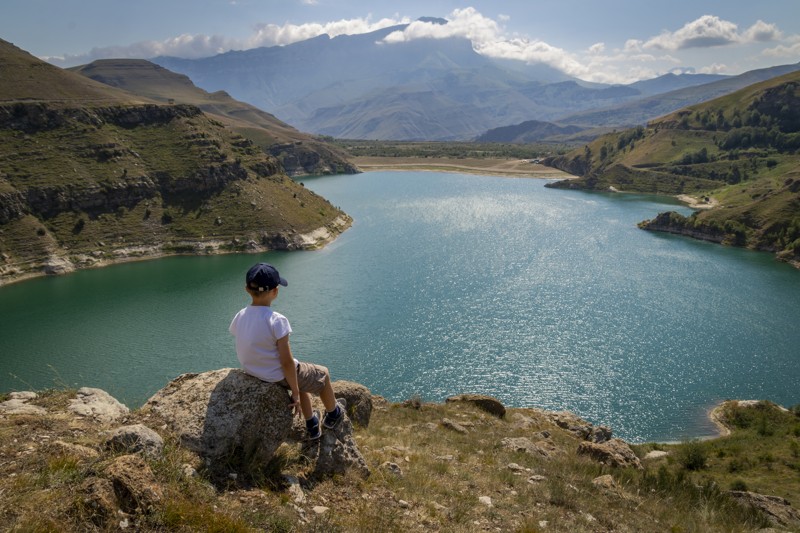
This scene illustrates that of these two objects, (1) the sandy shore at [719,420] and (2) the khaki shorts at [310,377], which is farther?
(1) the sandy shore at [719,420]

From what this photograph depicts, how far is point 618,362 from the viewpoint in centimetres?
4525

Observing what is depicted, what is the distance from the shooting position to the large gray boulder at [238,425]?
25.6ft

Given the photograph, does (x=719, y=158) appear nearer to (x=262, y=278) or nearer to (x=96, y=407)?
(x=262, y=278)

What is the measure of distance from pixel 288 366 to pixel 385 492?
3305 millimetres

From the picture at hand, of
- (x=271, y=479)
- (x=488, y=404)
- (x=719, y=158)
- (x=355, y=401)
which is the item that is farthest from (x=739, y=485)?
(x=719, y=158)

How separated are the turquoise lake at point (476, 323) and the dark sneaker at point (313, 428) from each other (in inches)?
719

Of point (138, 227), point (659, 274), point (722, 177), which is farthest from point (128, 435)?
point (722, 177)

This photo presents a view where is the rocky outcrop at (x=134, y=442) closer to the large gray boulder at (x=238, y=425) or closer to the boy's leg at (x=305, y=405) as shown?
the large gray boulder at (x=238, y=425)

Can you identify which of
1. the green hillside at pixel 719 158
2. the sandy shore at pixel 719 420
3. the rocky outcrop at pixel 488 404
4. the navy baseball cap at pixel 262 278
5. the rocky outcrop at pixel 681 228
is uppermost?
the green hillside at pixel 719 158

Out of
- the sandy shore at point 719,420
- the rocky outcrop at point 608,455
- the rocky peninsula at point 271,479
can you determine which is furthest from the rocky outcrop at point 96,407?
the sandy shore at point 719,420

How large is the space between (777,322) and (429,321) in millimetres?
40807

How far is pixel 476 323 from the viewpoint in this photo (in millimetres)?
52969

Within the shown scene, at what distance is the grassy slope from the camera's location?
19.7 ft

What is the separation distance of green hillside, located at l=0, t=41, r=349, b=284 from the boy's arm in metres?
Result: 77.5
